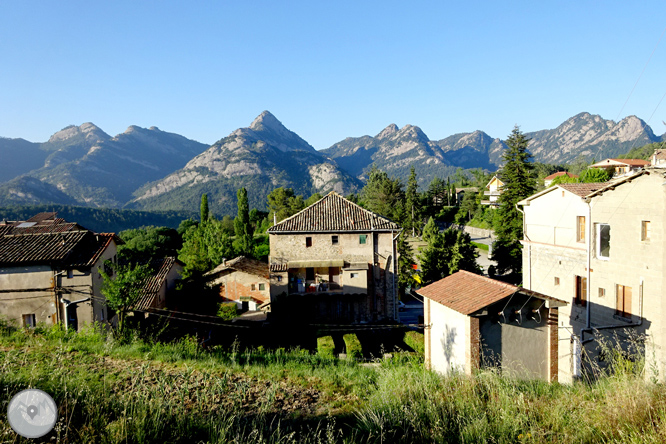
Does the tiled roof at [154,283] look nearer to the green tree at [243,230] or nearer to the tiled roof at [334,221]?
the tiled roof at [334,221]

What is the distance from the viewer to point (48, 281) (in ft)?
61.8

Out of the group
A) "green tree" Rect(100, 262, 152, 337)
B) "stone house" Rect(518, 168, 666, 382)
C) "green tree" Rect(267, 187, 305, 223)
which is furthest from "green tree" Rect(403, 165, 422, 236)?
"green tree" Rect(100, 262, 152, 337)

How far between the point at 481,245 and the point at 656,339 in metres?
37.8

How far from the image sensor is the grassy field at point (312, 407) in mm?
3930

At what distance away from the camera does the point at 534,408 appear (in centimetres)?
485

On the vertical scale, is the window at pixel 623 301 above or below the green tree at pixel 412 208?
below

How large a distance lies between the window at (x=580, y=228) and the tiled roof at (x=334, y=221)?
10.9 meters

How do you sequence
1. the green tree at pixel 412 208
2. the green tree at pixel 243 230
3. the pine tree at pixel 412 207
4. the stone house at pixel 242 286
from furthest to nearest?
the pine tree at pixel 412 207 → the green tree at pixel 412 208 → the green tree at pixel 243 230 → the stone house at pixel 242 286

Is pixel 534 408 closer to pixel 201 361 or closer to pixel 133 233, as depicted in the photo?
pixel 201 361

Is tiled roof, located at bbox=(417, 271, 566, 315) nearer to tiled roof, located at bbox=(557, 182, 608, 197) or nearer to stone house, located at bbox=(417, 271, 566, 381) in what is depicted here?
stone house, located at bbox=(417, 271, 566, 381)

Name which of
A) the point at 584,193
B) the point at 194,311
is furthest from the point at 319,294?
the point at 584,193

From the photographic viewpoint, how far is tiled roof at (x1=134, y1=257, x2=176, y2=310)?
23.5m

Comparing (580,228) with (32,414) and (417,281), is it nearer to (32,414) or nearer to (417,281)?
(32,414)

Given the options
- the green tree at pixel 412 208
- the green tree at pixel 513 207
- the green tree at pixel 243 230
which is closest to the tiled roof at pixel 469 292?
the green tree at pixel 513 207
